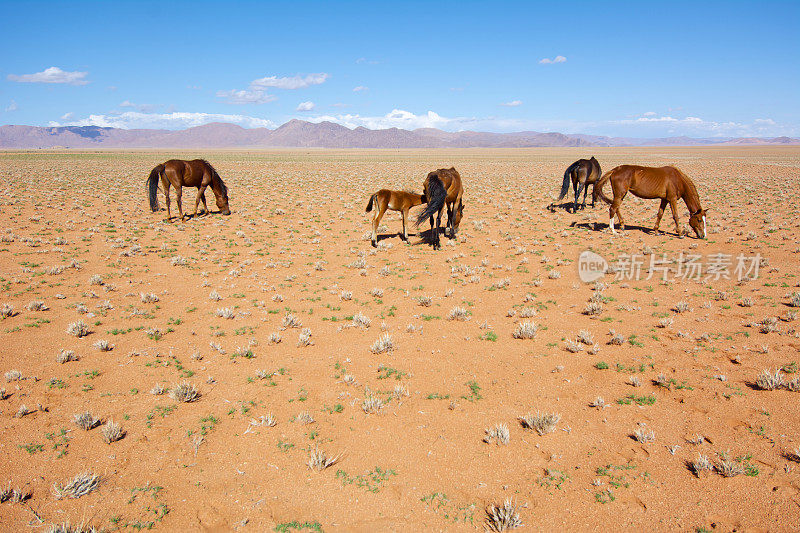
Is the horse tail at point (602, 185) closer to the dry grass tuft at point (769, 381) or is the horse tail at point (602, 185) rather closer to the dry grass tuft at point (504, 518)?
the dry grass tuft at point (769, 381)

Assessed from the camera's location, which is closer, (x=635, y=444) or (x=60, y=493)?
(x=60, y=493)

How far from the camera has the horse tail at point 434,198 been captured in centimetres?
1242

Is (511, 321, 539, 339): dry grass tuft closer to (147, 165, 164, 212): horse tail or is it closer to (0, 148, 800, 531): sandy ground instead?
(0, 148, 800, 531): sandy ground

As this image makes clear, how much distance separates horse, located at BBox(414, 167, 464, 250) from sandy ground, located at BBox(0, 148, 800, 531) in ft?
5.18

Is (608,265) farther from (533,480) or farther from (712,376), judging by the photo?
(533,480)

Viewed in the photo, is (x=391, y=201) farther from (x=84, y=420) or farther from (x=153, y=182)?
(x=153, y=182)

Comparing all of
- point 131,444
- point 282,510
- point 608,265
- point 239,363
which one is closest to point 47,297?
point 239,363

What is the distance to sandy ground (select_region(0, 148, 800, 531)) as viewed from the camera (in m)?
4.00

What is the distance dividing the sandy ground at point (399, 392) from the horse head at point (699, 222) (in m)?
1.25

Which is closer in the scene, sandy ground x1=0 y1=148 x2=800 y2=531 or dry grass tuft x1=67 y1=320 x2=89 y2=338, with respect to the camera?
sandy ground x1=0 y1=148 x2=800 y2=531

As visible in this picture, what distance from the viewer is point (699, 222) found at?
45.4 feet

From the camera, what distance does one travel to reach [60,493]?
12.9 feet

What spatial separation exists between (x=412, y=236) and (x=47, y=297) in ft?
38.0

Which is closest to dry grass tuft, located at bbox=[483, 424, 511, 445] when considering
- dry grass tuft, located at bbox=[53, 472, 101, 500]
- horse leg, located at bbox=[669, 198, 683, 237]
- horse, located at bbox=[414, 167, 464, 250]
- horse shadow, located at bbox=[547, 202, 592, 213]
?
dry grass tuft, located at bbox=[53, 472, 101, 500]
